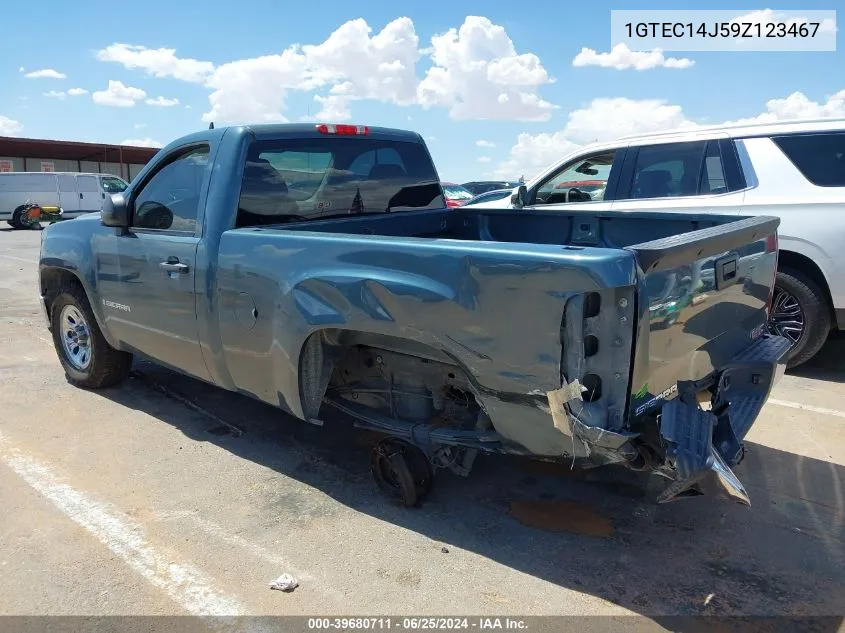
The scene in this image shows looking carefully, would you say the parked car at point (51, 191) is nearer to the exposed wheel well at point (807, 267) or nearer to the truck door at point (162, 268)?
the truck door at point (162, 268)

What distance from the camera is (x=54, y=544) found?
3.24 m

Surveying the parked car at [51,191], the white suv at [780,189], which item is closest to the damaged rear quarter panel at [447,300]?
the white suv at [780,189]

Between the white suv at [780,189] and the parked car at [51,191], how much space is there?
20984mm

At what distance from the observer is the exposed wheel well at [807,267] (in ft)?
18.0

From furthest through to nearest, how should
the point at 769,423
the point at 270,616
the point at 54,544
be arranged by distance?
the point at 769,423 < the point at 54,544 < the point at 270,616

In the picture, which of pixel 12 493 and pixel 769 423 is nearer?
pixel 12 493

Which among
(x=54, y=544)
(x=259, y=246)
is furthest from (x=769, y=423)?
(x=54, y=544)

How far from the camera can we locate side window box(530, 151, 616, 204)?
21.8ft

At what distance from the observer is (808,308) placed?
5.53 m

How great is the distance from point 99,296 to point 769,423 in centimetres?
478

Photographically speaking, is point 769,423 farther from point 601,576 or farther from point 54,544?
point 54,544

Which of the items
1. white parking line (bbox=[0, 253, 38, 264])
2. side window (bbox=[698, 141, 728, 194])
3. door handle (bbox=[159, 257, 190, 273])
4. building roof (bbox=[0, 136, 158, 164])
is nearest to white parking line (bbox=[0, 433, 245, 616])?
door handle (bbox=[159, 257, 190, 273])

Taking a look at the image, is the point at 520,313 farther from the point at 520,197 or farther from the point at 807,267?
the point at 520,197

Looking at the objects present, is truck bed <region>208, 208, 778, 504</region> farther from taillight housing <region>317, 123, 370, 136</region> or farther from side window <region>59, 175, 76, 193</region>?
side window <region>59, 175, 76, 193</region>
